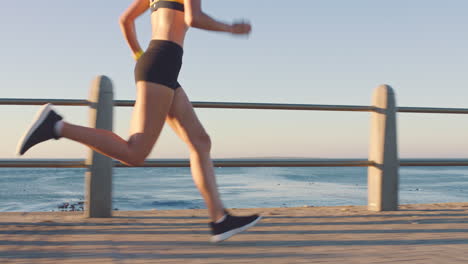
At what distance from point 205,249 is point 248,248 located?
0.24 meters

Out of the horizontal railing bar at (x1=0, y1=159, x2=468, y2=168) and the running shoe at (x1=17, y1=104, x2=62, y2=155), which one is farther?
the horizontal railing bar at (x1=0, y1=159, x2=468, y2=168)

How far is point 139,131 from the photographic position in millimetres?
2648

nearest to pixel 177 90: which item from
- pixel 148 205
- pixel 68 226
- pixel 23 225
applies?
pixel 68 226

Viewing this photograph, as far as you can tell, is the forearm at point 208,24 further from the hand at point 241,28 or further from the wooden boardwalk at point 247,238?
the wooden boardwalk at point 247,238

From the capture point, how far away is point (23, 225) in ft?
12.0

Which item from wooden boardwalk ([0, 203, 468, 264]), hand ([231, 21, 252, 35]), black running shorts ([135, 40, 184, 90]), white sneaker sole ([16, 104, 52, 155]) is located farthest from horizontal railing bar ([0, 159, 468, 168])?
hand ([231, 21, 252, 35])

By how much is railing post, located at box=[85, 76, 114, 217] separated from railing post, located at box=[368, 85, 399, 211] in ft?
7.83

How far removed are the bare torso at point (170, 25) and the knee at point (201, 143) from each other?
0.53 m

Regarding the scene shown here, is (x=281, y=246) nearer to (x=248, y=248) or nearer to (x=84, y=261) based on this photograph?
(x=248, y=248)

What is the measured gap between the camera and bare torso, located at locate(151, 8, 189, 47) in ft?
8.66

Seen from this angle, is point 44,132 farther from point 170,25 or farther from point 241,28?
point 241,28

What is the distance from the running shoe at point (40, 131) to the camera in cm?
268

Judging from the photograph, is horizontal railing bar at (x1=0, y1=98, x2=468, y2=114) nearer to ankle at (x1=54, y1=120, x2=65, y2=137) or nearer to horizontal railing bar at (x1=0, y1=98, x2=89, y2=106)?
horizontal railing bar at (x1=0, y1=98, x2=89, y2=106)

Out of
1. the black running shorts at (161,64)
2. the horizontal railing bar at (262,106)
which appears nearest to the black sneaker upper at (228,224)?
the black running shorts at (161,64)
